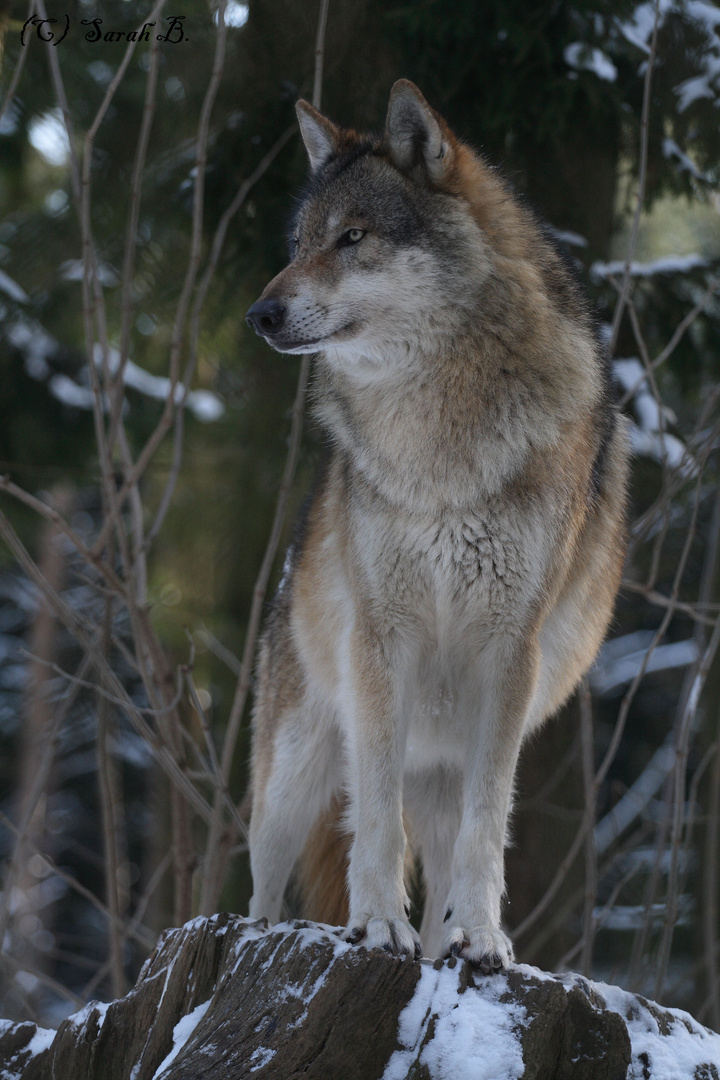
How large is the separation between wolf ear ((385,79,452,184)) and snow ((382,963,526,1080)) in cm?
231

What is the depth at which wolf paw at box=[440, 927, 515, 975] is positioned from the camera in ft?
8.04

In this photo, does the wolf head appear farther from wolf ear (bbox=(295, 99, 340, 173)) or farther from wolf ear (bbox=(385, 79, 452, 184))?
wolf ear (bbox=(295, 99, 340, 173))

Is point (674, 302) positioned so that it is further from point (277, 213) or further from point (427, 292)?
point (427, 292)

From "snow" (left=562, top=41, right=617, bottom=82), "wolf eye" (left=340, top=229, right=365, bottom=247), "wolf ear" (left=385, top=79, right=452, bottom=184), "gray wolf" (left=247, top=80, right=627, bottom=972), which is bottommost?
"gray wolf" (left=247, top=80, right=627, bottom=972)

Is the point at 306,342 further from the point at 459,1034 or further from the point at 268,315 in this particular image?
the point at 459,1034

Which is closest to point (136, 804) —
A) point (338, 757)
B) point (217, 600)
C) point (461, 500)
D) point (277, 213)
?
point (217, 600)

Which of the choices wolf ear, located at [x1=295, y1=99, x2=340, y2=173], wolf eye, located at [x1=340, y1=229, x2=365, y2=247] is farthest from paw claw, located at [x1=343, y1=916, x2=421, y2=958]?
wolf ear, located at [x1=295, y1=99, x2=340, y2=173]

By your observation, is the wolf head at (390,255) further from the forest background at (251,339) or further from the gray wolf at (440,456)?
the forest background at (251,339)

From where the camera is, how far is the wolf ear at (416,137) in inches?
120

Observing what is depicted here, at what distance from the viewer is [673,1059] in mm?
2346

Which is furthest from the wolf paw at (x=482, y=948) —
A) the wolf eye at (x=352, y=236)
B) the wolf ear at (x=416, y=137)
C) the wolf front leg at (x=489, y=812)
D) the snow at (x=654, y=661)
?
the snow at (x=654, y=661)

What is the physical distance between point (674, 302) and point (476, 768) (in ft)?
12.7

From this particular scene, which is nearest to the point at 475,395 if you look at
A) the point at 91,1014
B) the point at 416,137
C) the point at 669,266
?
the point at 416,137

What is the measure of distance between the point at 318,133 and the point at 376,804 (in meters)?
2.18
